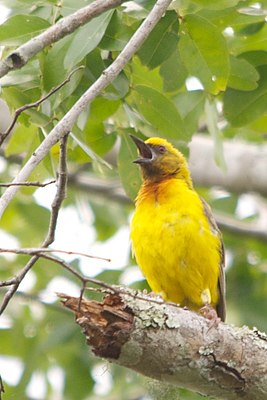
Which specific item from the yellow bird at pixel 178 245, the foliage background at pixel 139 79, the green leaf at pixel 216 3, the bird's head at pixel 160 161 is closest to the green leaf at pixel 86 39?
the foliage background at pixel 139 79

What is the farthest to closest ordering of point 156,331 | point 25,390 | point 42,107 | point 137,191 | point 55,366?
point 55,366 < point 25,390 < point 137,191 < point 42,107 < point 156,331

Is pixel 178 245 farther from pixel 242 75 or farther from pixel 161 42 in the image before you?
pixel 161 42

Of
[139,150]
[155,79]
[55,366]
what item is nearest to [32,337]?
[55,366]

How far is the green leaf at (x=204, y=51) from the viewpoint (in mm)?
5449

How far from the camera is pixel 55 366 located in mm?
9344

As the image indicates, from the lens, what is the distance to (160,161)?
6.95 m

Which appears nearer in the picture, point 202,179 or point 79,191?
point 202,179

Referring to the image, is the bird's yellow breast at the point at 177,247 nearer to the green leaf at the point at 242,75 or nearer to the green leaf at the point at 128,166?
the green leaf at the point at 128,166

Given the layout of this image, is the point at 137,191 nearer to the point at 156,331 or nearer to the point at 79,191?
the point at 156,331

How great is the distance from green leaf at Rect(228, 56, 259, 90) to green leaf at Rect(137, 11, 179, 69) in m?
0.47

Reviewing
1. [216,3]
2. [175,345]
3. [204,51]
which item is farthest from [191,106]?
[175,345]

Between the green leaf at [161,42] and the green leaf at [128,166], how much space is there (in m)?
0.64

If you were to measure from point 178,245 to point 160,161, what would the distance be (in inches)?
36.6

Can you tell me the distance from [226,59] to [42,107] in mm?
1064
